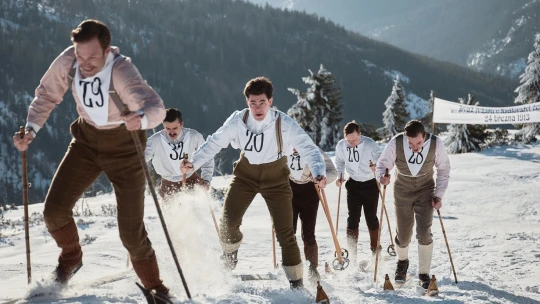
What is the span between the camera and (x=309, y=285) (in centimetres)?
540

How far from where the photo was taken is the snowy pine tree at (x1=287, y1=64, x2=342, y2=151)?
35.8 m

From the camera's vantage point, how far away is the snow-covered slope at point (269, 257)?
4625 millimetres

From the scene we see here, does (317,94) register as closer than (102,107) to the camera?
No

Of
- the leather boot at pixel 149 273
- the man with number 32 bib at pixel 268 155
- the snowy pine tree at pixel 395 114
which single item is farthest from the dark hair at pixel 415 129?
the snowy pine tree at pixel 395 114

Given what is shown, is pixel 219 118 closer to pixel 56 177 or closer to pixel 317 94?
pixel 317 94

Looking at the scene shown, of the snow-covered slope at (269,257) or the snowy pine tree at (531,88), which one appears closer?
the snow-covered slope at (269,257)

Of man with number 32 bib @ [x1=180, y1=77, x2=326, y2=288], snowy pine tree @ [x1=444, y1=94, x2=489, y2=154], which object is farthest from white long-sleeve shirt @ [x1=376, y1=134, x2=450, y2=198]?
snowy pine tree @ [x1=444, y1=94, x2=489, y2=154]

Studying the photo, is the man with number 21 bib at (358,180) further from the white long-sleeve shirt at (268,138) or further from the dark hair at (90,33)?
the dark hair at (90,33)

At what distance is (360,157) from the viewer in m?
7.48

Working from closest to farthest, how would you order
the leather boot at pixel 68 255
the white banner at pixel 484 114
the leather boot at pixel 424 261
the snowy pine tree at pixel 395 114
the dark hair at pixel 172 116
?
the leather boot at pixel 68 255 < the leather boot at pixel 424 261 < the dark hair at pixel 172 116 < the white banner at pixel 484 114 < the snowy pine tree at pixel 395 114

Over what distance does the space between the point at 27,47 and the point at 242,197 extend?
175303 millimetres

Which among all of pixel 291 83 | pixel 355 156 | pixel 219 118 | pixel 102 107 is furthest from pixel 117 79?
pixel 291 83

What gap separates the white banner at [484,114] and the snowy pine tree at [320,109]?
46.3 ft

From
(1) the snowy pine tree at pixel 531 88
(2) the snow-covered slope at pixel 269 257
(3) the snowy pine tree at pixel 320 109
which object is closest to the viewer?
(2) the snow-covered slope at pixel 269 257
